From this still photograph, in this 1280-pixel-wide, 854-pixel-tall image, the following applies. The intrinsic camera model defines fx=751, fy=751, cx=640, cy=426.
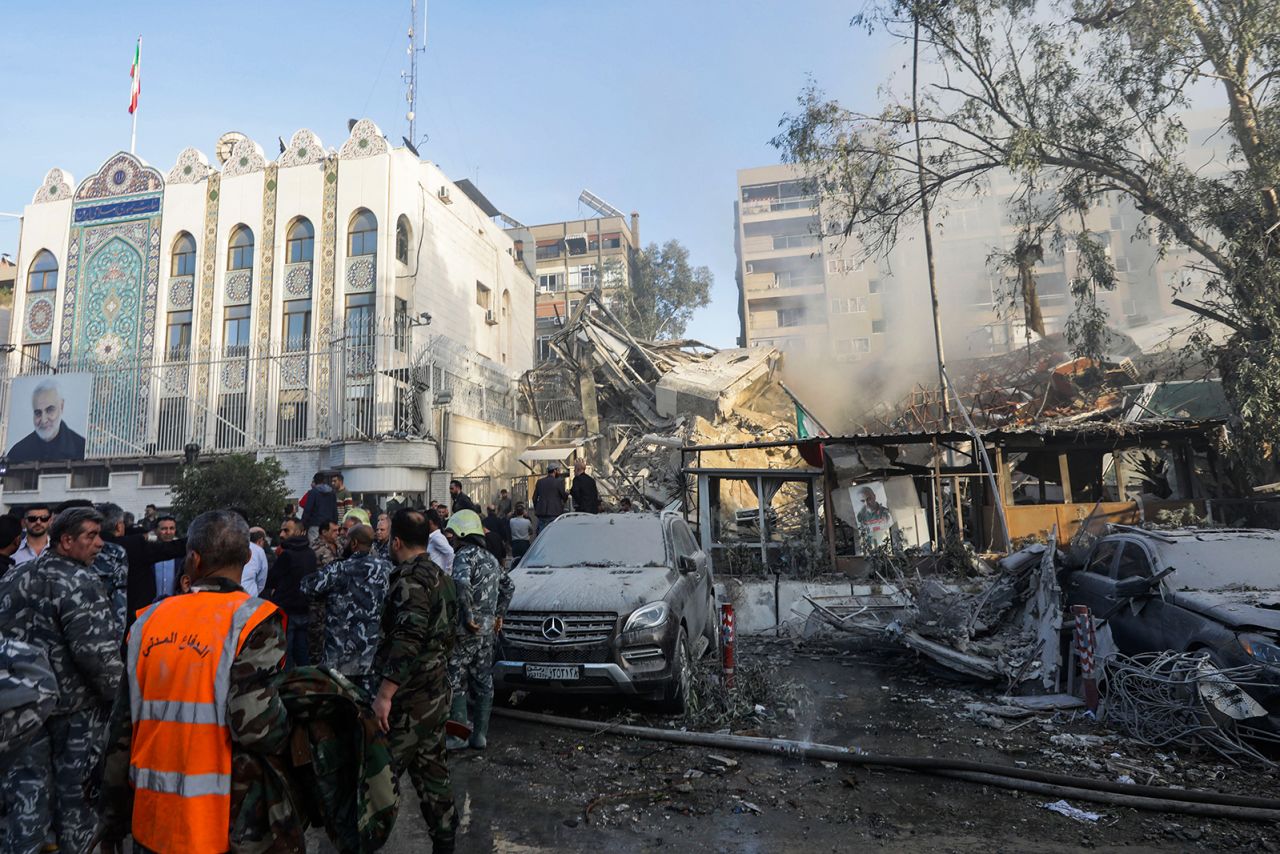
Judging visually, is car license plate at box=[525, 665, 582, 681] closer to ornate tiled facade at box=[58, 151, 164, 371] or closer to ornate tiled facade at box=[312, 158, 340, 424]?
ornate tiled facade at box=[312, 158, 340, 424]

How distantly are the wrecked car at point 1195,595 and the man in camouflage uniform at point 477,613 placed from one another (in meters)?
5.40

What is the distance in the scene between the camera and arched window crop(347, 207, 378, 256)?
22.6 meters

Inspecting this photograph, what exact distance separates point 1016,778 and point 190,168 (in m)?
27.8

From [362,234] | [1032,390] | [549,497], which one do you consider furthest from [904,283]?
[549,497]

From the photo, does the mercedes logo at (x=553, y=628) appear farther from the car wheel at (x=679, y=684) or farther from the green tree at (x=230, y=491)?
the green tree at (x=230, y=491)

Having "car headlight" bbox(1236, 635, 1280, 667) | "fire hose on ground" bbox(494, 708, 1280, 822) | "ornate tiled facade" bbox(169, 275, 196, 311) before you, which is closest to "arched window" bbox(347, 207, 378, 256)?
"ornate tiled facade" bbox(169, 275, 196, 311)

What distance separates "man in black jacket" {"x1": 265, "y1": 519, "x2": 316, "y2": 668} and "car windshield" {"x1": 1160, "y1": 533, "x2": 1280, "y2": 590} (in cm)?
758

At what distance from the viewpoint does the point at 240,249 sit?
23.7 meters

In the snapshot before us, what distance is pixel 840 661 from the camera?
9500mm

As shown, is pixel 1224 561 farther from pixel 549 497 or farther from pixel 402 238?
pixel 402 238

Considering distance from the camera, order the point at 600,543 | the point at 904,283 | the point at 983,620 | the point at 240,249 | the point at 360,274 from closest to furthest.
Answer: the point at 600,543
the point at 983,620
the point at 360,274
the point at 240,249
the point at 904,283

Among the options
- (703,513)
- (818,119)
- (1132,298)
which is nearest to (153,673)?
(703,513)

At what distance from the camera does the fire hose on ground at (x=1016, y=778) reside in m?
4.32

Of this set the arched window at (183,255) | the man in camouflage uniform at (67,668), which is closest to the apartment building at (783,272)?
the arched window at (183,255)
